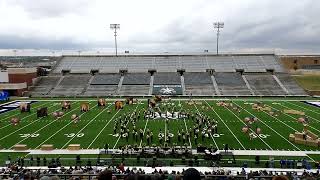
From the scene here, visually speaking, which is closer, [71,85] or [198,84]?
[198,84]

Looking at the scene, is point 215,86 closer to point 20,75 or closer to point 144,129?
point 20,75

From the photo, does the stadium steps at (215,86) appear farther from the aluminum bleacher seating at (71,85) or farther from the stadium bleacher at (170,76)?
the aluminum bleacher seating at (71,85)

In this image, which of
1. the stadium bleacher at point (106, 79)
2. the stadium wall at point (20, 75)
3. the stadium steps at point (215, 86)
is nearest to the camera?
the stadium steps at point (215, 86)

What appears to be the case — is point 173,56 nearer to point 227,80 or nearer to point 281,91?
point 227,80

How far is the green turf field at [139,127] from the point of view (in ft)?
79.3

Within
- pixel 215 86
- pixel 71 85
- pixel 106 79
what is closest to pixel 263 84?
pixel 215 86

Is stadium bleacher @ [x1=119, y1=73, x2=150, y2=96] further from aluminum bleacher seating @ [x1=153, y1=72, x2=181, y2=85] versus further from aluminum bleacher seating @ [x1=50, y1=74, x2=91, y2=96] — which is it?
aluminum bleacher seating @ [x1=50, y1=74, x2=91, y2=96]

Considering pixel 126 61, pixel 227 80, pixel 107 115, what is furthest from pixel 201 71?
pixel 107 115

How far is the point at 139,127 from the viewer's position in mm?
29156

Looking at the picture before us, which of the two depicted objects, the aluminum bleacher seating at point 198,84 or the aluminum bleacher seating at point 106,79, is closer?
the aluminum bleacher seating at point 198,84

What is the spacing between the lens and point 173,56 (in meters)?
78.9

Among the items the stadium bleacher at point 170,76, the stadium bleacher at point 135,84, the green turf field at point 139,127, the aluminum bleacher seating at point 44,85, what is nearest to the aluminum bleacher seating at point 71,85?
the stadium bleacher at point 170,76

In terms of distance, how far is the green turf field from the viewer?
24.2 meters

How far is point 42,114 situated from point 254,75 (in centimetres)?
4138
